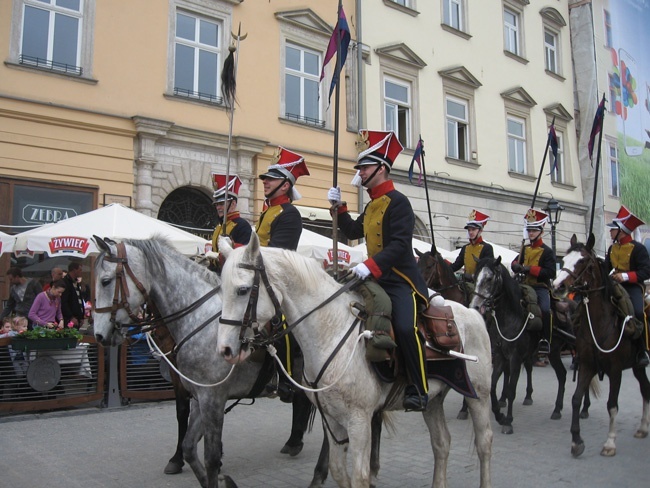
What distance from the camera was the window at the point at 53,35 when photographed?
12164mm

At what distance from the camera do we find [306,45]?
16.6 meters

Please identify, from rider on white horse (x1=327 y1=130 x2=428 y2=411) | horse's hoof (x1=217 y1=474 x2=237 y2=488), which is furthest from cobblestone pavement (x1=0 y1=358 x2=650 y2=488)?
rider on white horse (x1=327 y1=130 x2=428 y2=411)

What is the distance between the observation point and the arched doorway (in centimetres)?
1397

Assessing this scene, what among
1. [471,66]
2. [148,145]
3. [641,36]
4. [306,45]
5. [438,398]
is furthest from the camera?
[641,36]

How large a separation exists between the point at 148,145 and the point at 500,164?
13.5 m

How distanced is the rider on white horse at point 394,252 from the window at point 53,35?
10.1 meters

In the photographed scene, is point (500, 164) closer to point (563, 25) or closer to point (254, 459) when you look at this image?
point (563, 25)

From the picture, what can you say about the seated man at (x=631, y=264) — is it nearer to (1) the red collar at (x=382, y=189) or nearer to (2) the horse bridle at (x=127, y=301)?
(1) the red collar at (x=382, y=189)

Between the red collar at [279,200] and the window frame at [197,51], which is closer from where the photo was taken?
the red collar at [279,200]

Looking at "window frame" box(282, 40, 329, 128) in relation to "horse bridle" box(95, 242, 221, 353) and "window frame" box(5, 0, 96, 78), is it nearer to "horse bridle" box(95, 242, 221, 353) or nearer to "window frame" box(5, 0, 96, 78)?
"window frame" box(5, 0, 96, 78)

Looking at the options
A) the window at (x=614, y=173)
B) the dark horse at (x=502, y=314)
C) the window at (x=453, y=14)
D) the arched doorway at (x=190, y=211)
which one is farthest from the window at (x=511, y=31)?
the dark horse at (x=502, y=314)

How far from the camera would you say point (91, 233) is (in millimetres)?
9156

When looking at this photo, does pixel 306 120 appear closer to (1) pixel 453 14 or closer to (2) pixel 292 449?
(1) pixel 453 14

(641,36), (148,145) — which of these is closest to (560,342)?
(148,145)
